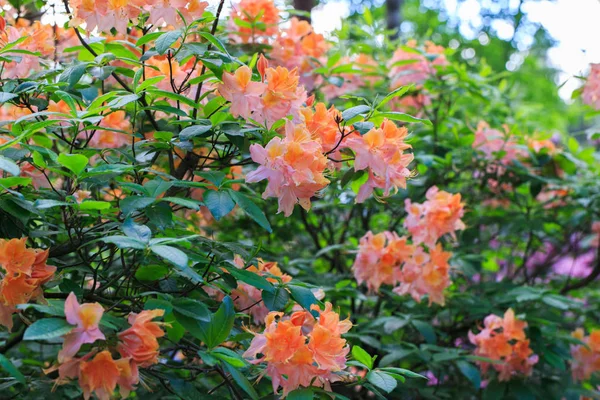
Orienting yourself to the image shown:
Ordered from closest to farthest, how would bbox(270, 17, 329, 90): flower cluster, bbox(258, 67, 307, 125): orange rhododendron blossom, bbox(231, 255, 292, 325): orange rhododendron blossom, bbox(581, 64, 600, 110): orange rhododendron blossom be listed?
bbox(258, 67, 307, 125): orange rhododendron blossom < bbox(231, 255, 292, 325): orange rhododendron blossom < bbox(270, 17, 329, 90): flower cluster < bbox(581, 64, 600, 110): orange rhododendron blossom

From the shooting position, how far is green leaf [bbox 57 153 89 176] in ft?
3.69

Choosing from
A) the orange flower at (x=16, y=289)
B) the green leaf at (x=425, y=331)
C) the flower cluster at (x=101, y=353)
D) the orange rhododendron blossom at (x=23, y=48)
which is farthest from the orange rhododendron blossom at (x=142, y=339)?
the green leaf at (x=425, y=331)

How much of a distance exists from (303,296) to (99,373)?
444 mm

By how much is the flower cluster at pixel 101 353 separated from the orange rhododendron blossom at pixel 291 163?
337mm

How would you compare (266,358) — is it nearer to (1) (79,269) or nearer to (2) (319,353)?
(2) (319,353)

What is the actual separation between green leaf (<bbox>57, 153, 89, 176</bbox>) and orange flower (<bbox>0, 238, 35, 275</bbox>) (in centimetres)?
15

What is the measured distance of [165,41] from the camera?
4.17 ft

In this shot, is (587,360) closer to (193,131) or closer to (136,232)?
(193,131)

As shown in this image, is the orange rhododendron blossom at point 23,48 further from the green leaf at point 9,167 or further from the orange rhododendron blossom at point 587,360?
the orange rhododendron blossom at point 587,360

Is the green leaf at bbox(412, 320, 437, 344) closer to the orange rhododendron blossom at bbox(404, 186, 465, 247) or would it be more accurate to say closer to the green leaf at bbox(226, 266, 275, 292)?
the orange rhododendron blossom at bbox(404, 186, 465, 247)

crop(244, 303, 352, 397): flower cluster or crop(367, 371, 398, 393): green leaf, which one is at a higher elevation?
crop(244, 303, 352, 397): flower cluster

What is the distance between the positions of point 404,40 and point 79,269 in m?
2.21

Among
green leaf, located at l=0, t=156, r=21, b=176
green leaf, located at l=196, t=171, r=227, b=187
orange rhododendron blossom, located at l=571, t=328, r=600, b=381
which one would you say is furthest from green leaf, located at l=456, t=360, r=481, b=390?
green leaf, located at l=0, t=156, r=21, b=176

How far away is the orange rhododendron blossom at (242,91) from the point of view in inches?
51.2
